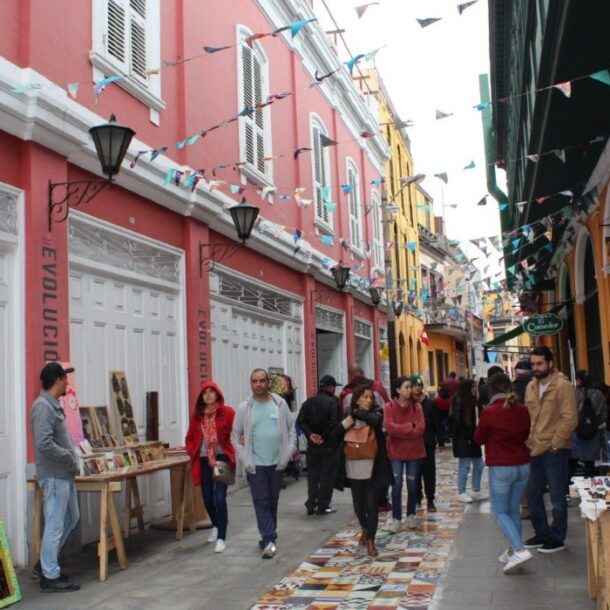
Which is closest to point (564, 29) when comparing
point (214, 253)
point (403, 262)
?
point (214, 253)

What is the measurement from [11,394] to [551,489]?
16.1 feet

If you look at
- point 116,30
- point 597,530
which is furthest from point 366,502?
point 116,30

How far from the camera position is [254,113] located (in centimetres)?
1406

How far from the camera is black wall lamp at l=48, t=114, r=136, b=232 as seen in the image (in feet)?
24.2

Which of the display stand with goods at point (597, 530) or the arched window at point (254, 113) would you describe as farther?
the arched window at point (254, 113)

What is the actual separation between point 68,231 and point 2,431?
7.14ft

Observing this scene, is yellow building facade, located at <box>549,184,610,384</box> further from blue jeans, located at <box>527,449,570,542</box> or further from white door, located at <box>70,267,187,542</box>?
white door, located at <box>70,267,187,542</box>

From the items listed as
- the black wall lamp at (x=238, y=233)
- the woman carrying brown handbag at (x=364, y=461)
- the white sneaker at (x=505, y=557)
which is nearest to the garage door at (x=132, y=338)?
the black wall lamp at (x=238, y=233)

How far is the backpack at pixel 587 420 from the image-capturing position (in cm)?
941

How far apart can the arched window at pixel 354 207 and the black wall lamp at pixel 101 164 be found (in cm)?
1380

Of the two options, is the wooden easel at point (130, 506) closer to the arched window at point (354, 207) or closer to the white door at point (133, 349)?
the white door at point (133, 349)

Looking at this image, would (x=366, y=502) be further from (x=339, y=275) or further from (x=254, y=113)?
(x=339, y=275)

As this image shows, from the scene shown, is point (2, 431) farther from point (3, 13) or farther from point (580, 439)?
point (580, 439)

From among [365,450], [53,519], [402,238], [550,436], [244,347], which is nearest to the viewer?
[53,519]
